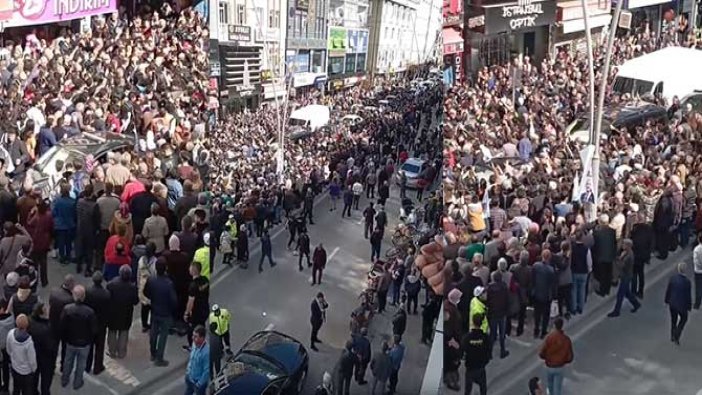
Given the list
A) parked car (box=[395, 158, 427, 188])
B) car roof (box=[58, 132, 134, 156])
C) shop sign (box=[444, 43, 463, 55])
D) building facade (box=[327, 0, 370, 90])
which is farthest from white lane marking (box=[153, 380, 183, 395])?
shop sign (box=[444, 43, 463, 55])

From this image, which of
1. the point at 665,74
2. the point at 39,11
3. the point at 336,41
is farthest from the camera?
the point at 665,74

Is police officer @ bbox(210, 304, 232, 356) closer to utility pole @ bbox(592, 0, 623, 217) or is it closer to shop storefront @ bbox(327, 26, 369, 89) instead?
shop storefront @ bbox(327, 26, 369, 89)

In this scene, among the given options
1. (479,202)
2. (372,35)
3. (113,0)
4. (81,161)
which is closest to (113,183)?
(81,161)

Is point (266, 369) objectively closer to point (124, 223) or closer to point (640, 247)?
point (124, 223)

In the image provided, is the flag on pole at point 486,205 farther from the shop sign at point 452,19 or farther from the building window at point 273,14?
the building window at point 273,14

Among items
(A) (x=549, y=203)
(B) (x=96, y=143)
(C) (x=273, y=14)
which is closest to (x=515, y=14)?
(A) (x=549, y=203)

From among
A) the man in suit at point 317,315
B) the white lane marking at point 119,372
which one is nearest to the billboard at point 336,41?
the man in suit at point 317,315

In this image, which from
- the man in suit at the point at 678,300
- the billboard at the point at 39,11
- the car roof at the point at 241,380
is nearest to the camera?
the car roof at the point at 241,380
